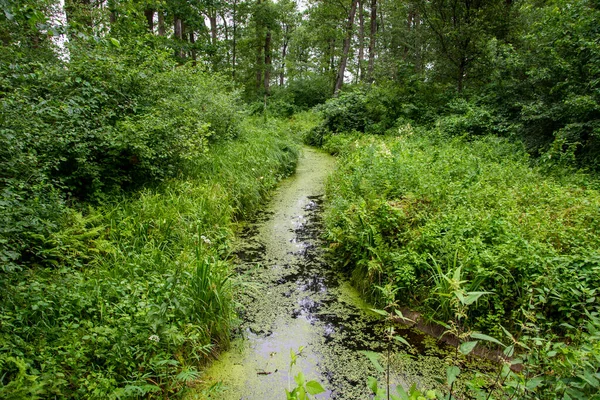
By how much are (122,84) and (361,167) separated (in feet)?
14.1

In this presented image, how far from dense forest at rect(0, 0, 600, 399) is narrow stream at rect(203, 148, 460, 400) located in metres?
0.24

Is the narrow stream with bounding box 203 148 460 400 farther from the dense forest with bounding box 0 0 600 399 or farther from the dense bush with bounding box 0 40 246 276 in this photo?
the dense bush with bounding box 0 40 246 276

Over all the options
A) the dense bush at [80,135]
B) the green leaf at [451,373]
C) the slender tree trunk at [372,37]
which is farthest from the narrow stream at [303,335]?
the slender tree trunk at [372,37]

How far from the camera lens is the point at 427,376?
2.73 meters

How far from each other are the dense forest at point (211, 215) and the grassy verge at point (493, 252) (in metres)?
0.03

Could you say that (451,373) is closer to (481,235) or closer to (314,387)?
(314,387)

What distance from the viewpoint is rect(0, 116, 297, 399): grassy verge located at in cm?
208

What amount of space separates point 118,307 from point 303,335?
164 centimetres

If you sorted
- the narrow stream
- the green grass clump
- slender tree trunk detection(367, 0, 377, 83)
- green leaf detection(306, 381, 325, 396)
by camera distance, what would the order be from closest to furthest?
green leaf detection(306, 381, 325, 396) → the narrow stream → the green grass clump → slender tree trunk detection(367, 0, 377, 83)

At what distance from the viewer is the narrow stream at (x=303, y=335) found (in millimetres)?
2682

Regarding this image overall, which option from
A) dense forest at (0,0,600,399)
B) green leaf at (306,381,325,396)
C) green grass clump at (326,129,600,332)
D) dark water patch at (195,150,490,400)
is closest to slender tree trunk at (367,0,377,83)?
dense forest at (0,0,600,399)

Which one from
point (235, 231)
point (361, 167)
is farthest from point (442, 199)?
point (235, 231)

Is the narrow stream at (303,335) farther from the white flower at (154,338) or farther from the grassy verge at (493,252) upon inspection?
the white flower at (154,338)

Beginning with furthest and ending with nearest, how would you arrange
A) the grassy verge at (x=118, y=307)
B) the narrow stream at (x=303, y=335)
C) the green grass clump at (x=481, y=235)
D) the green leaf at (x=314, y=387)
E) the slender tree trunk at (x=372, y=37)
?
the slender tree trunk at (x=372, y=37), the green grass clump at (x=481, y=235), the narrow stream at (x=303, y=335), the grassy verge at (x=118, y=307), the green leaf at (x=314, y=387)
